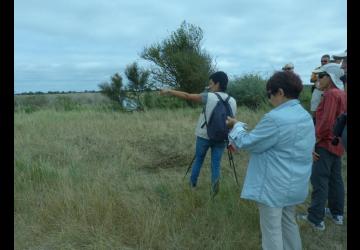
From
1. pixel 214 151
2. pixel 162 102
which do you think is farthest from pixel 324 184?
pixel 162 102

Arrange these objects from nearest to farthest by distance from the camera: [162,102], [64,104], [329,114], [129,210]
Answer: [329,114] < [129,210] < [162,102] < [64,104]

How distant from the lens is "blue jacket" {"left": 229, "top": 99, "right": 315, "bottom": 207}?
2.90 metres

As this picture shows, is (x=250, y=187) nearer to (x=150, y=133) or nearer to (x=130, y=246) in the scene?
(x=130, y=246)

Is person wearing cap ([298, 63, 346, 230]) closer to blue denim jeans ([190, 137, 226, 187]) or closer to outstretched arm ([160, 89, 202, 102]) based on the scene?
blue denim jeans ([190, 137, 226, 187])

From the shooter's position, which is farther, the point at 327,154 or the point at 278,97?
the point at 327,154

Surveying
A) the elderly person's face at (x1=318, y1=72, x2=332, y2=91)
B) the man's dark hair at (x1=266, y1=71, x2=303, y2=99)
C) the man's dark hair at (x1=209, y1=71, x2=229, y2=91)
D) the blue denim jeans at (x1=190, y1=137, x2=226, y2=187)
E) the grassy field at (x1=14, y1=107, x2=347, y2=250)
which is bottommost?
the grassy field at (x1=14, y1=107, x2=347, y2=250)

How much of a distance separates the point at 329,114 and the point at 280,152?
1.28 meters

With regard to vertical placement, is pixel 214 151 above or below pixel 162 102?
below

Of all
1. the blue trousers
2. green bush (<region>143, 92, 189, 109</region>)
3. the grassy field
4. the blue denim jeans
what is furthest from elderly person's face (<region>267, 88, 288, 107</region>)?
green bush (<region>143, 92, 189, 109</region>)

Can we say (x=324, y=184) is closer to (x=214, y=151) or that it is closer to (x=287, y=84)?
(x=214, y=151)

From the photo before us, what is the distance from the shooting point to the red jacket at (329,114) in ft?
13.0

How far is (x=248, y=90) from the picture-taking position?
18.1 m

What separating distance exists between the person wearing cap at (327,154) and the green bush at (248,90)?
12764 mm

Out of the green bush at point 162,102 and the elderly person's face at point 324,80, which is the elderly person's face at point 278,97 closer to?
the elderly person's face at point 324,80
